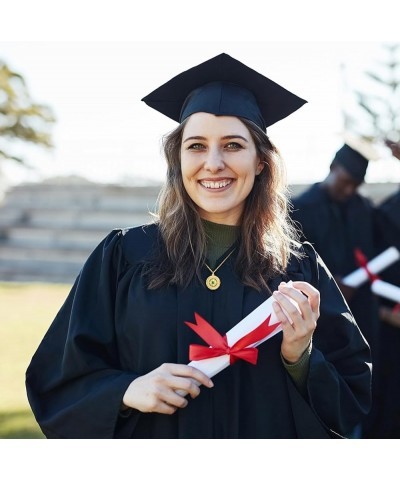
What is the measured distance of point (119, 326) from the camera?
209cm

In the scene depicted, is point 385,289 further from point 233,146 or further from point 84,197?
point 84,197

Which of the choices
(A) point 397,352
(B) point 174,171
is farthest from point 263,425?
(A) point 397,352

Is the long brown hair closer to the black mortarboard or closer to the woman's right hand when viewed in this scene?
the woman's right hand

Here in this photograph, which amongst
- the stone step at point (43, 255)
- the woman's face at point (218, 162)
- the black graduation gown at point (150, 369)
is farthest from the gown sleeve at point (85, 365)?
the stone step at point (43, 255)

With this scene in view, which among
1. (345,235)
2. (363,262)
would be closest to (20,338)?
(345,235)

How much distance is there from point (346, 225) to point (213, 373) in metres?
2.68

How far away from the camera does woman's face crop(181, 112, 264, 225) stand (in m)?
2.09

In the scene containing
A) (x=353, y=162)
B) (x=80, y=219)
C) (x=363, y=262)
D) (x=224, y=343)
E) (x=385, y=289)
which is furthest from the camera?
(x=80, y=219)

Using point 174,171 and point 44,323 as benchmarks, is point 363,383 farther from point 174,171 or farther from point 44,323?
point 44,323

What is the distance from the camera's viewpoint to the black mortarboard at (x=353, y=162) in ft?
15.3

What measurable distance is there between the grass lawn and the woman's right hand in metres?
2.85

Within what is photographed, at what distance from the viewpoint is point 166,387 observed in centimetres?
193

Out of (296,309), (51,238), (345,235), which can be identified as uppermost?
(51,238)

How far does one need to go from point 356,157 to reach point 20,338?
4833 mm
